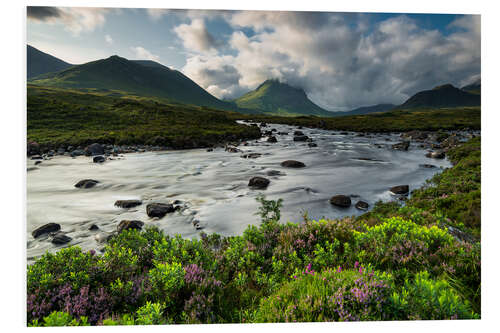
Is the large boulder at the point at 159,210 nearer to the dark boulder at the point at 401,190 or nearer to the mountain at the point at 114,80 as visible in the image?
the dark boulder at the point at 401,190

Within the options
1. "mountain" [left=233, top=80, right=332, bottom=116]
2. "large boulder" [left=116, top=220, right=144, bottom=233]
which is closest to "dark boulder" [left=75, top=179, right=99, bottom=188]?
"large boulder" [left=116, top=220, right=144, bottom=233]

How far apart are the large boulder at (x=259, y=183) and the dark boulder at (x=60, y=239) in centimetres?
813

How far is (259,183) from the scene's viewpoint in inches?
506

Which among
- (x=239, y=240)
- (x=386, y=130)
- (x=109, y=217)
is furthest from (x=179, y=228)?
(x=386, y=130)

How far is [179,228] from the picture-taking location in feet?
27.6

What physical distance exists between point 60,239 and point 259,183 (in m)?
8.59

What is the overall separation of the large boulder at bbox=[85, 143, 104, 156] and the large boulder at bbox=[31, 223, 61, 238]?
43.6 ft

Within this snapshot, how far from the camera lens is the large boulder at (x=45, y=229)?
717cm

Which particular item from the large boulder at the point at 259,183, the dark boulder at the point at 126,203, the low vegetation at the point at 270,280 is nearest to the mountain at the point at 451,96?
the low vegetation at the point at 270,280

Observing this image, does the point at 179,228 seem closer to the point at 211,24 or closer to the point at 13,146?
the point at 13,146

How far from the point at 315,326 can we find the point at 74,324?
9.47 ft

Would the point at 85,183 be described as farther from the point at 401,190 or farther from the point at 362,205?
the point at 401,190

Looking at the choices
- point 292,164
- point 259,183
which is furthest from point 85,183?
point 292,164

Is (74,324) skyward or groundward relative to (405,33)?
groundward
